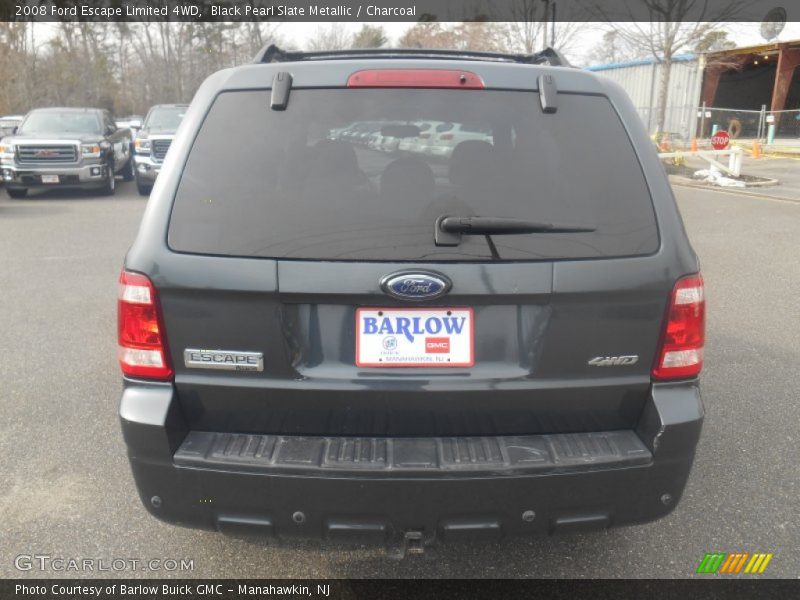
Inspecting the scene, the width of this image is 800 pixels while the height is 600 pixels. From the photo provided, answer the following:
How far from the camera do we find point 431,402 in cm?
222

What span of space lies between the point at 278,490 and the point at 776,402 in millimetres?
3587

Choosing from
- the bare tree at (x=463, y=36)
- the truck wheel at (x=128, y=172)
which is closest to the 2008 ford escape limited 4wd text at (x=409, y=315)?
the truck wheel at (x=128, y=172)

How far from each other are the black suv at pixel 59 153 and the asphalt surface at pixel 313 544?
8.44 m

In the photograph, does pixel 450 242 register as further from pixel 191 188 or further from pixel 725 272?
pixel 725 272

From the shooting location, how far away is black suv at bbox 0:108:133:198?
1427 cm

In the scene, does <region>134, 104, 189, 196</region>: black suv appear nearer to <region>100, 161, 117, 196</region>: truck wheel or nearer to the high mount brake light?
<region>100, 161, 117, 196</region>: truck wheel

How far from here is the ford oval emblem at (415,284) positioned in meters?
2.12

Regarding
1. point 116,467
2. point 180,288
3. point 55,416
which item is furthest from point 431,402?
point 55,416

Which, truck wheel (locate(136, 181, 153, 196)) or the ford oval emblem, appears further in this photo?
truck wheel (locate(136, 181, 153, 196))

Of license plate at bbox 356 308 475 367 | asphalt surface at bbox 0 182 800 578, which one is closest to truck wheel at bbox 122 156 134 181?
asphalt surface at bbox 0 182 800 578

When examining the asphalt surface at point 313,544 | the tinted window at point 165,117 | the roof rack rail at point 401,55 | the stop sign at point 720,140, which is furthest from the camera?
the stop sign at point 720,140

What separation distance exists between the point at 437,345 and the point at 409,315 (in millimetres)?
136

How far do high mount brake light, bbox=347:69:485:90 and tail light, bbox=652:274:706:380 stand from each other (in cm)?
98

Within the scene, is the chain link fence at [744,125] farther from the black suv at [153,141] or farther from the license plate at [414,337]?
the license plate at [414,337]
